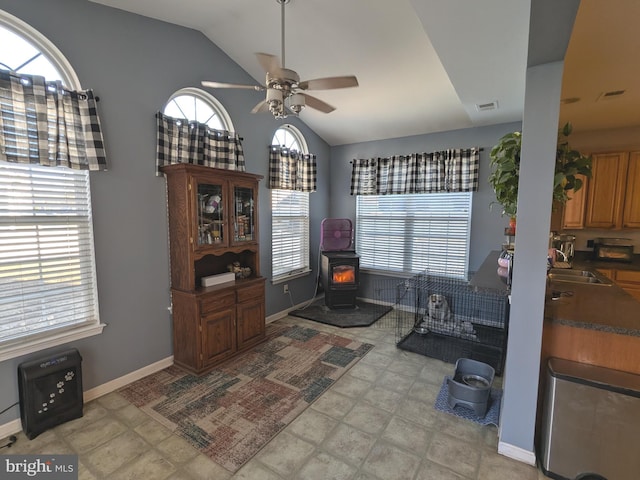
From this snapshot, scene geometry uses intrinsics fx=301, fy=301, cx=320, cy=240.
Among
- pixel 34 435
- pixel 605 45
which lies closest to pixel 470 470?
pixel 34 435

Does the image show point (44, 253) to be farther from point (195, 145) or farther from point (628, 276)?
point (628, 276)

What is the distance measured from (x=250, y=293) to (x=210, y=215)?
0.99m

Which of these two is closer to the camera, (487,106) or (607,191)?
(487,106)

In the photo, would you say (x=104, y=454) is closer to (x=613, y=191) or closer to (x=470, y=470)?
(x=470, y=470)

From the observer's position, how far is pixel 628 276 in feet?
11.9

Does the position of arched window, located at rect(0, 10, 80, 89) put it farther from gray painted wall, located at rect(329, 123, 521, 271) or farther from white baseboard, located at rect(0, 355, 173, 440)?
gray painted wall, located at rect(329, 123, 521, 271)

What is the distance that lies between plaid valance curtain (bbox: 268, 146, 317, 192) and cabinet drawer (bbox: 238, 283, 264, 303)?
1.49 metres

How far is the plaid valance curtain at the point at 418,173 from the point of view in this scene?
4.29 metres

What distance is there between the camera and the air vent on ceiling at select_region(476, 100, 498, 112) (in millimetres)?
3375

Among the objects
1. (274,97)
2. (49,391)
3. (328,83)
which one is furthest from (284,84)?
(49,391)

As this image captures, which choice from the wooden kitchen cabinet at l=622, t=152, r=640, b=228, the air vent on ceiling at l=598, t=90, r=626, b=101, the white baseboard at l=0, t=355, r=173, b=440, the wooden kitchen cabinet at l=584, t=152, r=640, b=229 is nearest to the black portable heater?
the white baseboard at l=0, t=355, r=173, b=440

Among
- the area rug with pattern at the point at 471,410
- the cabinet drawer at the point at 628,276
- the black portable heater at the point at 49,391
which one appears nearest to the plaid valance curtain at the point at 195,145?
the black portable heater at the point at 49,391

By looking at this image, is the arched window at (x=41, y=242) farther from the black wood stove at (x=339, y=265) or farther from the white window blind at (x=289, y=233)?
the black wood stove at (x=339, y=265)

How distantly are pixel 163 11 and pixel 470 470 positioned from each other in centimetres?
434
